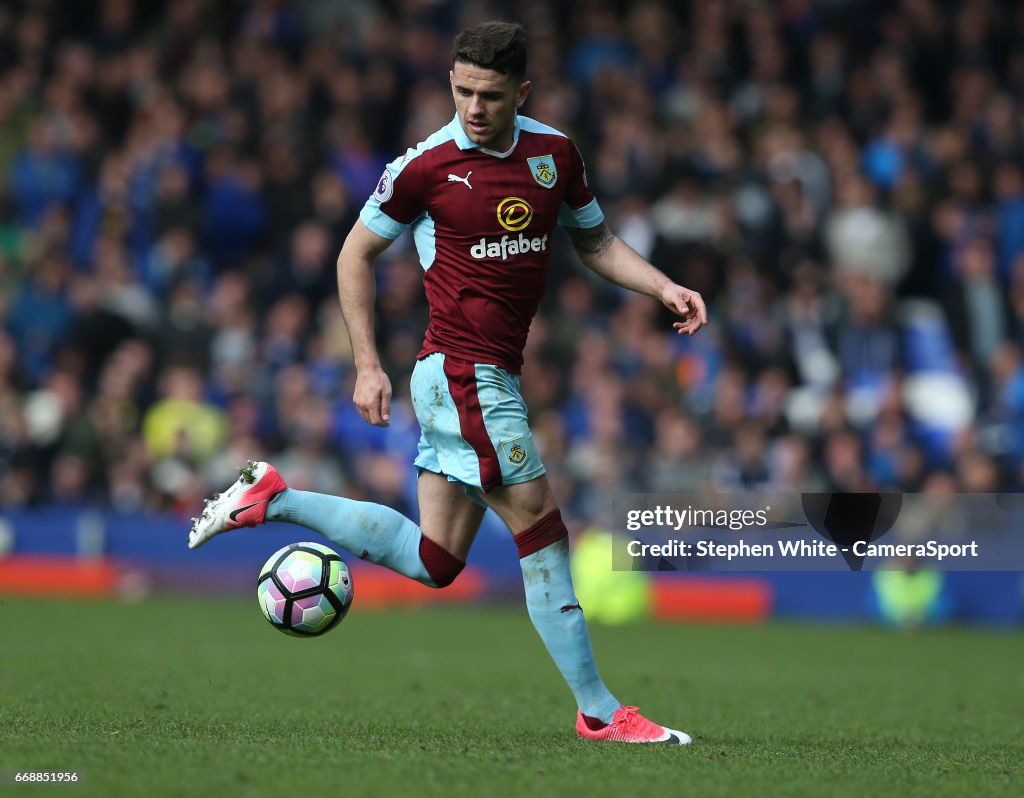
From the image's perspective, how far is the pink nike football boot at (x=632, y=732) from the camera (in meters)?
5.82

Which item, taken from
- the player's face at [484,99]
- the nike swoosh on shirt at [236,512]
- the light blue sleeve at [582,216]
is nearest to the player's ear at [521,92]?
the player's face at [484,99]

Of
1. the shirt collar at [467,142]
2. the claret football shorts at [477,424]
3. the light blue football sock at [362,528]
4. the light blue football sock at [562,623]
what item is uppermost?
the shirt collar at [467,142]

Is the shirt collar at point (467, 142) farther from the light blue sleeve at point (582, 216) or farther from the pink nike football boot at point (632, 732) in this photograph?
the pink nike football boot at point (632, 732)

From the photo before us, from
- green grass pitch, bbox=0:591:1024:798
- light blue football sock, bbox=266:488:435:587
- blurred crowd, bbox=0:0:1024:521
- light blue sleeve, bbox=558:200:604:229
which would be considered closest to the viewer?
green grass pitch, bbox=0:591:1024:798

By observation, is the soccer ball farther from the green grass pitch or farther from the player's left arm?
the player's left arm

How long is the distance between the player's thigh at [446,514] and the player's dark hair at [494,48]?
149cm

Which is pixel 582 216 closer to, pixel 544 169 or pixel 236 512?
pixel 544 169

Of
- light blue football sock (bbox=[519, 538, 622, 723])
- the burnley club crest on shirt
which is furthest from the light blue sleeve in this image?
light blue football sock (bbox=[519, 538, 622, 723])

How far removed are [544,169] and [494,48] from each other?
1.75ft

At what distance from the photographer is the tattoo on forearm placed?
6219 mm

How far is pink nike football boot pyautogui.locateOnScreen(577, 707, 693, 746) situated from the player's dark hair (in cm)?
231

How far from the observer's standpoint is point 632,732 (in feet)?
19.2

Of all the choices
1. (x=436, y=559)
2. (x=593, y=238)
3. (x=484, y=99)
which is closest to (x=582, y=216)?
(x=593, y=238)

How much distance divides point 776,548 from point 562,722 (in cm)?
169
